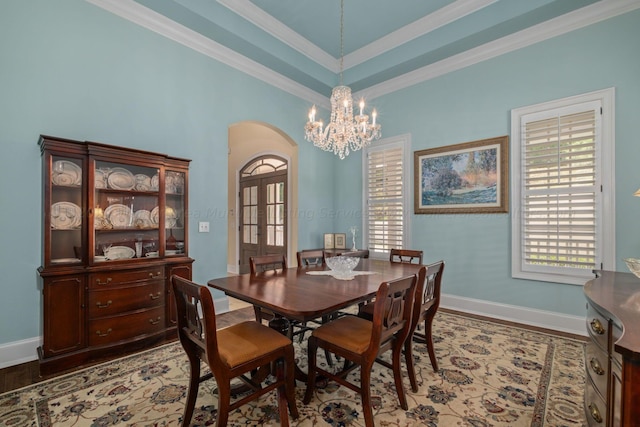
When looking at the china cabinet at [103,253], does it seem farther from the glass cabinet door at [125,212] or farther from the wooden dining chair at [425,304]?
the wooden dining chair at [425,304]

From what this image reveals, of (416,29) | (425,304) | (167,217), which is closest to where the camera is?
(425,304)

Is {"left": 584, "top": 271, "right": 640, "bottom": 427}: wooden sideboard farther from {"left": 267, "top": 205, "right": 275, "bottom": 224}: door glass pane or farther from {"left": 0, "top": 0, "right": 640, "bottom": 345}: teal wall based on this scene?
{"left": 267, "top": 205, "right": 275, "bottom": 224}: door glass pane

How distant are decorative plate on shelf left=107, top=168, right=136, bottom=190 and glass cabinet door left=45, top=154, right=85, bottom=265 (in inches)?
9.1

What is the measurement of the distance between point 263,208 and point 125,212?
324 centimetres

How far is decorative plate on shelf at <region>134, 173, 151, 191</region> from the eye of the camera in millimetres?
2871

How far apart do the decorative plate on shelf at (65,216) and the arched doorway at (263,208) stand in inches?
127

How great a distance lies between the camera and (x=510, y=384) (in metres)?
2.12

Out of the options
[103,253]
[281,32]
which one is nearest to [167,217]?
[103,253]

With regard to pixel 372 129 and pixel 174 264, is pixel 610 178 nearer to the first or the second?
pixel 372 129

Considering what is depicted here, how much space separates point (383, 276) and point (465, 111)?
2764 mm

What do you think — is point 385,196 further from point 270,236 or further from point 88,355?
point 88,355

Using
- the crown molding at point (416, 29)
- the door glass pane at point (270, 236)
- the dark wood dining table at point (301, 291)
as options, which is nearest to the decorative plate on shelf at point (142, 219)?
the dark wood dining table at point (301, 291)

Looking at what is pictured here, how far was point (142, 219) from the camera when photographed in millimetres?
2920

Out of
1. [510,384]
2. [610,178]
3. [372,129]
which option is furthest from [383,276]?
[610,178]
